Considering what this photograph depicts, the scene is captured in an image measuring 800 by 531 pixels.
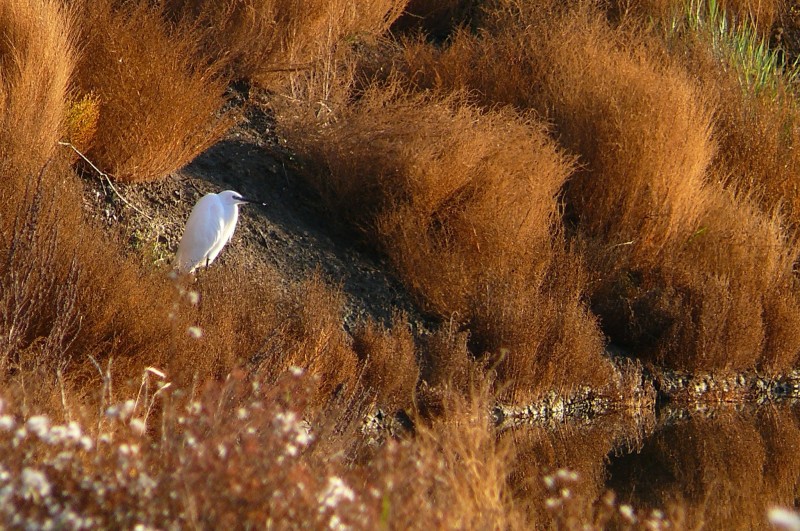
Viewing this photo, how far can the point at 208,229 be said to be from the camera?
7656 millimetres

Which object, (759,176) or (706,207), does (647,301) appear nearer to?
(706,207)

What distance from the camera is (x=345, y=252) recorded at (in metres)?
9.64

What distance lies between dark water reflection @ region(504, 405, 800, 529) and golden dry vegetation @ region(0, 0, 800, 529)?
3 centimetres

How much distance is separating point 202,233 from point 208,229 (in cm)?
5

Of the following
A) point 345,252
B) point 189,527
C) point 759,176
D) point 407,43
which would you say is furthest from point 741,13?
point 189,527

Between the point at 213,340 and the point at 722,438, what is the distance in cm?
352

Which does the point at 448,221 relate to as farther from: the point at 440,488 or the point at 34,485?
the point at 34,485

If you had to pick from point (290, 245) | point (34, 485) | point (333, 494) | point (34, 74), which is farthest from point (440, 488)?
point (290, 245)

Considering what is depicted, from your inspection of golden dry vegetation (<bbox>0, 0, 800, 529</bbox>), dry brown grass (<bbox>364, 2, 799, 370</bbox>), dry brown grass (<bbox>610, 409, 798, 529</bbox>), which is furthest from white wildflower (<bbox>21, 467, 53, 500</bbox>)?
dry brown grass (<bbox>364, 2, 799, 370</bbox>)

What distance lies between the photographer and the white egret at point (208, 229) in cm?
766

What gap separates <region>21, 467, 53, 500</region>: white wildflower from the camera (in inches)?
114

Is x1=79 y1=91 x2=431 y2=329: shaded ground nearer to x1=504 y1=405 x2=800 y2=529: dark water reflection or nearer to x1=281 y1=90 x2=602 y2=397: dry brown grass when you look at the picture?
x1=281 y1=90 x2=602 y2=397: dry brown grass

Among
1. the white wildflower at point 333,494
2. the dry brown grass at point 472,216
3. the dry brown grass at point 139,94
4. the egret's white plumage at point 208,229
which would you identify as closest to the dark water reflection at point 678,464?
the dry brown grass at point 472,216

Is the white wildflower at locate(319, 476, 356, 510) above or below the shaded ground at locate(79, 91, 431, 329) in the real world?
above
